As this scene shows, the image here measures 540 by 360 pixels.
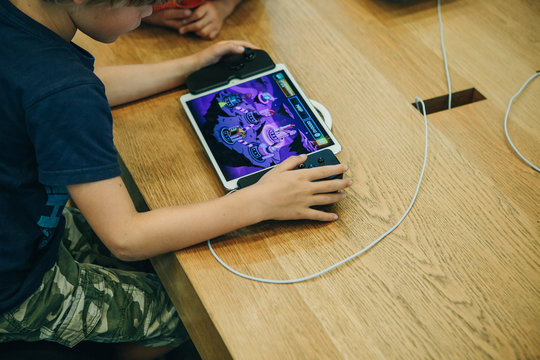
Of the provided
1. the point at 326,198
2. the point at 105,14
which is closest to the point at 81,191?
the point at 105,14

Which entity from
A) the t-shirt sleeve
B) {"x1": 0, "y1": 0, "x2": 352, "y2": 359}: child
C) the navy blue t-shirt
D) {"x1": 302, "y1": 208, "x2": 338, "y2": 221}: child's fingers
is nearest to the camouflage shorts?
{"x1": 0, "y1": 0, "x2": 352, "y2": 359}: child

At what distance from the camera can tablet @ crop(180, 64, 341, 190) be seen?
0.72 meters

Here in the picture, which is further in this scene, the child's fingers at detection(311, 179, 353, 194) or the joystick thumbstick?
the joystick thumbstick

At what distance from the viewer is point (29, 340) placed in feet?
2.35

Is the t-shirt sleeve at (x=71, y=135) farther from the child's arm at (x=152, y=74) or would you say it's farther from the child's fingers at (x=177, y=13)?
the child's fingers at (x=177, y=13)

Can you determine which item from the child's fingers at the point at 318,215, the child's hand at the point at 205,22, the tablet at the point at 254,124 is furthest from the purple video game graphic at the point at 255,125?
the child's hand at the point at 205,22

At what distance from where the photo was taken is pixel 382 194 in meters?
0.69

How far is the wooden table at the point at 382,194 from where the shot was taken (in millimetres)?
572

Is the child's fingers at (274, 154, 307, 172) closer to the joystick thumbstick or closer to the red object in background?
the joystick thumbstick

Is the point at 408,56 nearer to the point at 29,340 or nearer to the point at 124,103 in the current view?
the point at 124,103

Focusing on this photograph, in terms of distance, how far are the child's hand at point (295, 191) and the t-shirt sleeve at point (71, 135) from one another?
0.22 m

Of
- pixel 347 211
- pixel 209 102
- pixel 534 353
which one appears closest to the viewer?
pixel 534 353

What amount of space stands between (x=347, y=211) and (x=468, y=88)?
1.22 ft

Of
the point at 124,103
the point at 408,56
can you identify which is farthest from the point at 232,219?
the point at 408,56
